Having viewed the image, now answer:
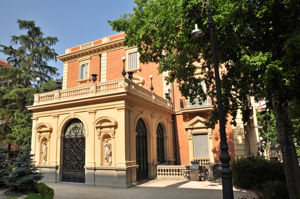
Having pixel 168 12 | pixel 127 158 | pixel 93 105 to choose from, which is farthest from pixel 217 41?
pixel 93 105

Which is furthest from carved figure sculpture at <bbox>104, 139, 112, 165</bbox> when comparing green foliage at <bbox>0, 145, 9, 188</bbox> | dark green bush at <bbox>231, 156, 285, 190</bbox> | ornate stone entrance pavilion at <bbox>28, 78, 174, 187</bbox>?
dark green bush at <bbox>231, 156, 285, 190</bbox>

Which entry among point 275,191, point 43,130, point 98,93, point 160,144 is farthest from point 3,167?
point 160,144

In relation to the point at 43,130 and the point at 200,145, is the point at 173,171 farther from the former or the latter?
the point at 43,130

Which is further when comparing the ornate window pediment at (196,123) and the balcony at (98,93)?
the ornate window pediment at (196,123)

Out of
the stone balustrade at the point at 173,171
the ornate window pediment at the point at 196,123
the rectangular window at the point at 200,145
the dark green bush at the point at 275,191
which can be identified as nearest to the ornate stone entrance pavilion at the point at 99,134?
the stone balustrade at the point at 173,171

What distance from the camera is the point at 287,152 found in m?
7.75

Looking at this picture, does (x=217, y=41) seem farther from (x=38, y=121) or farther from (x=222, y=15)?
(x=38, y=121)

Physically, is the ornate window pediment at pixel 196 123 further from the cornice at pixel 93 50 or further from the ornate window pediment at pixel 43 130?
the ornate window pediment at pixel 43 130

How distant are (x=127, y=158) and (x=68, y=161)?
4.85m

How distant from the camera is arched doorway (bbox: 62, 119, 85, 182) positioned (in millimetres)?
14242

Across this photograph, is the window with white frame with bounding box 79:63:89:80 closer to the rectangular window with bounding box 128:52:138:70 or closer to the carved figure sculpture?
the rectangular window with bounding box 128:52:138:70

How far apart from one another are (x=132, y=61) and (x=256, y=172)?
47.1 feet

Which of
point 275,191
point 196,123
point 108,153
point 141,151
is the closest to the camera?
point 275,191

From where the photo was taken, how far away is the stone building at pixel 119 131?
12.9 metres
